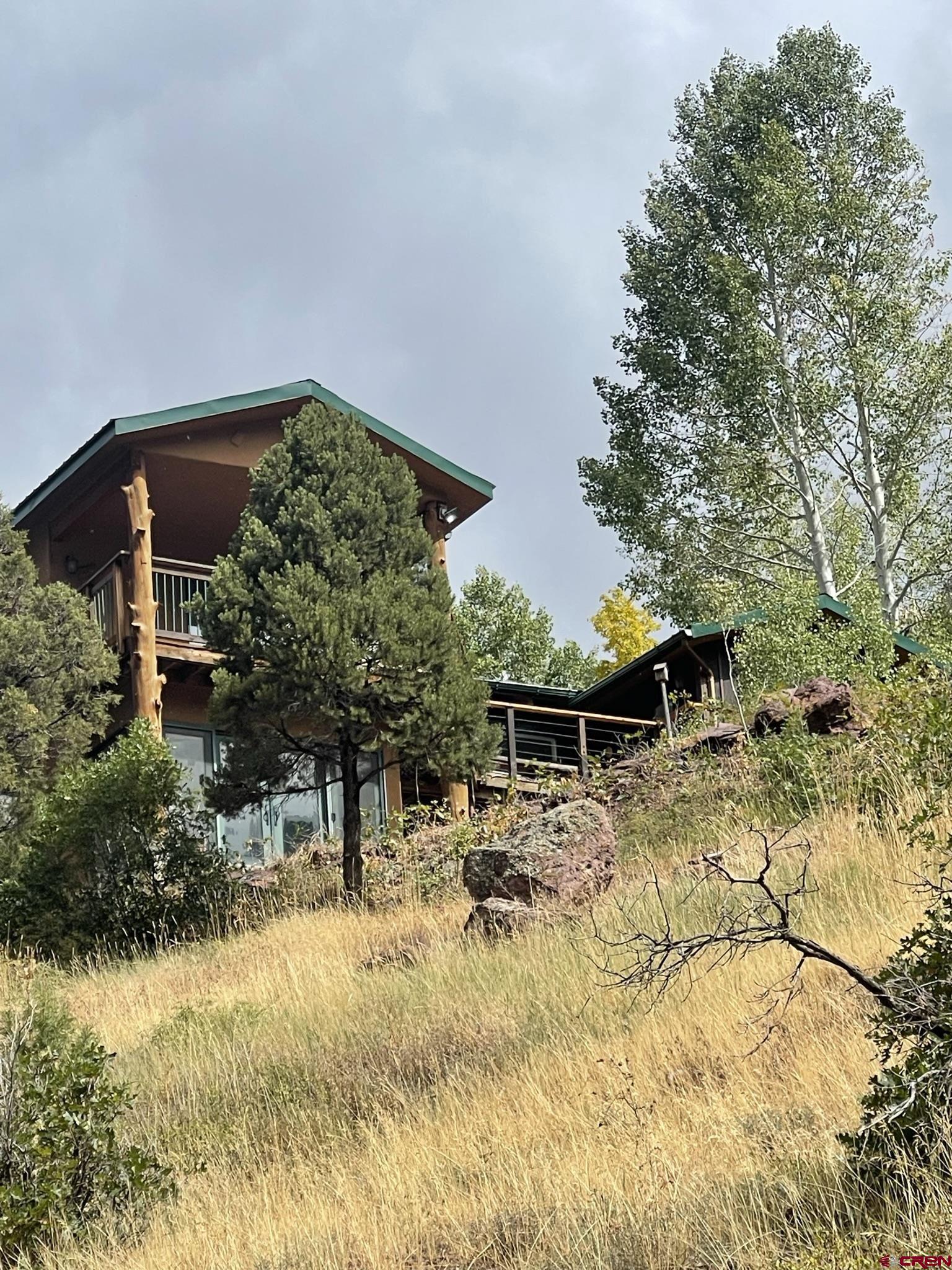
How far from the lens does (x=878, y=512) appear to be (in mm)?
27359

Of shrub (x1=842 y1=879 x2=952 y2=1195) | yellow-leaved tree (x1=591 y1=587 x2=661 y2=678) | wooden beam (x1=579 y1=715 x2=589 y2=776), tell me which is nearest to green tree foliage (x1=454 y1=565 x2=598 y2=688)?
yellow-leaved tree (x1=591 y1=587 x2=661 y2=678)

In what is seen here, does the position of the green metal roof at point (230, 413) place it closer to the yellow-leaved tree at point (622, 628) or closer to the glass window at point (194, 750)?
the glass window at point (194, 750)

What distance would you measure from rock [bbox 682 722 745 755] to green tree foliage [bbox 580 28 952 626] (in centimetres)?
1033

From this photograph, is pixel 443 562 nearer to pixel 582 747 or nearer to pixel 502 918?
pixel 582 747

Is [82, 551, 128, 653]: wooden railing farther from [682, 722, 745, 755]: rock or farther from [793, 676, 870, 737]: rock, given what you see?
[793, 676, 870, 737]: rock

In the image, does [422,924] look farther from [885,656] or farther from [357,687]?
[885,656]

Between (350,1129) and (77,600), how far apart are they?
1064 cm

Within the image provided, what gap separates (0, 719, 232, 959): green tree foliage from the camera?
15008 mm

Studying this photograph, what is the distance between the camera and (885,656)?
59.8ft

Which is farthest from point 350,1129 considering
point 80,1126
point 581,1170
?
point 581,1170

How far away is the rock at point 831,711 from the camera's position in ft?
48.8

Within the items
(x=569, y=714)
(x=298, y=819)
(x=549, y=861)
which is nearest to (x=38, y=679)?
(x=298, y=819)

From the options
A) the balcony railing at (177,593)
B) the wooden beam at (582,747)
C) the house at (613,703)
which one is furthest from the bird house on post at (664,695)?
the balcony railing at (177,593)

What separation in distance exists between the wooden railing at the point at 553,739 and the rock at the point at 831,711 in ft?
17.5
